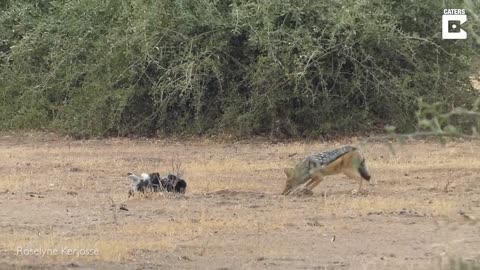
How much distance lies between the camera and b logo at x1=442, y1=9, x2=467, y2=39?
1830 cm

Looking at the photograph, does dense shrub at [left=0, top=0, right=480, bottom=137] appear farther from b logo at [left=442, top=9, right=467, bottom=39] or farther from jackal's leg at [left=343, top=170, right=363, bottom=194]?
jackal's leg at [left=343, top=170, right=363, bottom=194]

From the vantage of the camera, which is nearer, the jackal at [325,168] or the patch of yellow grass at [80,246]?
the patch of yellow grass at [80,246]

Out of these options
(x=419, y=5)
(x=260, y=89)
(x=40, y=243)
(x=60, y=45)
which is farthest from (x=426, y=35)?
(x=40, y=243)

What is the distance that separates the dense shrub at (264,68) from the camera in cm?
1842

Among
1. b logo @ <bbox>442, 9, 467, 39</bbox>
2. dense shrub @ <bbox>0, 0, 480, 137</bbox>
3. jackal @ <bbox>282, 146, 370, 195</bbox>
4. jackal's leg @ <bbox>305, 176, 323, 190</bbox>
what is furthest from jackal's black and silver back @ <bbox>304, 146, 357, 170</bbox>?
b logo @ <bbox>442, 9, 467, 39</bbox>

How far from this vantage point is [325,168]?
11766 mm

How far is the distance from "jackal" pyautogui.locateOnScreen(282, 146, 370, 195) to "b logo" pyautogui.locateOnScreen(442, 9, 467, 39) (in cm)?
738

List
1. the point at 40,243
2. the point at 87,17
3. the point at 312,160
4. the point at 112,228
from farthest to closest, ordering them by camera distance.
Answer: the point at 87,17 → the point at 312,160 → the point at 112,228 → the point at 40,243

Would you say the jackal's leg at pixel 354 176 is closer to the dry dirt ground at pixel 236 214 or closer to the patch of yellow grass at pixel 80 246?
the dry dirt ground at pixel 236 214

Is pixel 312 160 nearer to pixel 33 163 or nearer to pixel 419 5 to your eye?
pixel 33 163

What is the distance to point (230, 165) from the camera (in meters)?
15.1

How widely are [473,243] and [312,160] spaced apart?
12.0 feet

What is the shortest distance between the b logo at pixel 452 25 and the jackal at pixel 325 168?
7.38m

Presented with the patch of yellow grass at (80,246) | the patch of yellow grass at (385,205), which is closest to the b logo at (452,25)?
the patch of yellow grass at (385,205)
